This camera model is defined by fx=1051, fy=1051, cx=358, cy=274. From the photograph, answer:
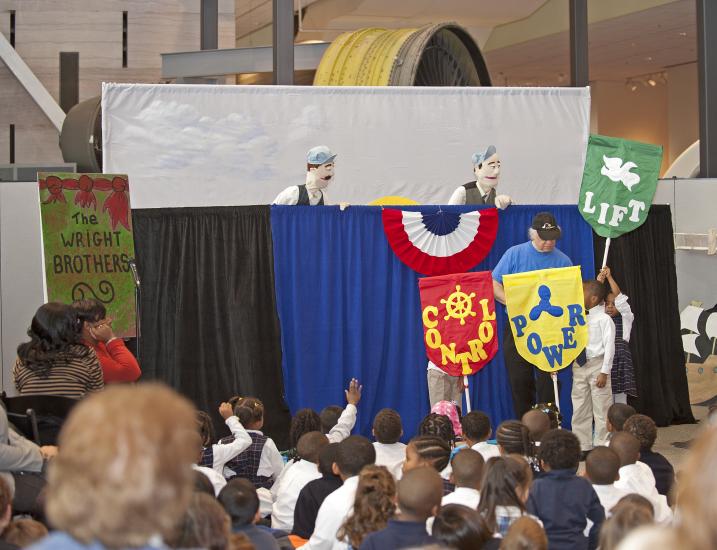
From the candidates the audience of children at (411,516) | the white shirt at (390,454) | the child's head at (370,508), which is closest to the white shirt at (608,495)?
the white shirt at (390,454)

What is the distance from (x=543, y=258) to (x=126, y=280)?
268cm

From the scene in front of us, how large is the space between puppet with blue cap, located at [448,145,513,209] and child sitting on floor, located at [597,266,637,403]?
972mm

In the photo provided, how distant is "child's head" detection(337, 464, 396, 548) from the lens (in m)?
3.45

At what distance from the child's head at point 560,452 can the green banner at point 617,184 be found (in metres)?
3.43

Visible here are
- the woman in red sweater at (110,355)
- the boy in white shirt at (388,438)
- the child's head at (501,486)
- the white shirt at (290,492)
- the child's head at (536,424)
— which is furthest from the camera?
the woman in red sweater at (110,355)

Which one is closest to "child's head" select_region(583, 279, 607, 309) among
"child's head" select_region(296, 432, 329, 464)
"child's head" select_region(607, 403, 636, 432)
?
"child's head" select_region(607, 403, 636, 432)

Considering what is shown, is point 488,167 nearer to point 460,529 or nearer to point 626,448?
point 626,448

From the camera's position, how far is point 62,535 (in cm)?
165

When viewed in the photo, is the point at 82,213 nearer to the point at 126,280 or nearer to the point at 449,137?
the point at 126,280

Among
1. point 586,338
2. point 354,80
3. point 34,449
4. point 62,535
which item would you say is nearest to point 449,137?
point 354,80

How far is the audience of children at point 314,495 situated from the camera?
4238mm

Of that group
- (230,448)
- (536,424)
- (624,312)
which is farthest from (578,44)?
(230,448)

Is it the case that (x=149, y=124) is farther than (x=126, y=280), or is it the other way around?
(x=149, y=124)

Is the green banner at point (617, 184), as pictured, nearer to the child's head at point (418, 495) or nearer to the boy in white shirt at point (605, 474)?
the boy in white shirt at point (605, 474)
